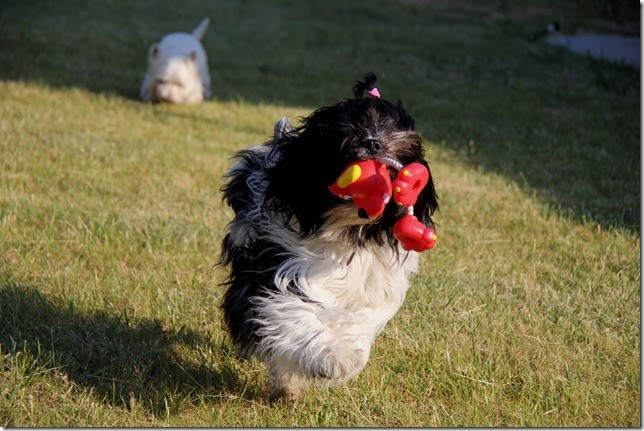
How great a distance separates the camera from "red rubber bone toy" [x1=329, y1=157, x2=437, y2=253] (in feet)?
8.25

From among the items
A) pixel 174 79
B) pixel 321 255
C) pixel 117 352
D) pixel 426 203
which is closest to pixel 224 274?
pixel 117 352

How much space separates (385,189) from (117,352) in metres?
1.53

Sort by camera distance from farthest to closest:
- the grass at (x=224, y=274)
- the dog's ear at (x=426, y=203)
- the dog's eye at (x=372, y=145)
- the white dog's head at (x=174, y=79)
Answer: the white dog's head at (x=174, y=79) → the grass at (x=224, y=274) → the dog's ear at (x=426, y=203) → the dog's eye at (x=372, y=145)

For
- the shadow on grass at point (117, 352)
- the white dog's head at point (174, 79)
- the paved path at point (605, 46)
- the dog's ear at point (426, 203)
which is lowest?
the shadow on grass at point (117, 352)

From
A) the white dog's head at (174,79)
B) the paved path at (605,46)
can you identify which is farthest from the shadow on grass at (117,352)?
the paved path at (605,46)

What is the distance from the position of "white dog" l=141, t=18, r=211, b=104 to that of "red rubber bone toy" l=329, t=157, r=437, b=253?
6040 mm

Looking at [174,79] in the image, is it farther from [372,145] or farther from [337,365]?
[337,365]

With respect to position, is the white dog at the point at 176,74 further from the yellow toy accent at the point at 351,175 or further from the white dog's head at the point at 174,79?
the yellow toy accent at the point at 351,175

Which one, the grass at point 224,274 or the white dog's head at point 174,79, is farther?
the white dog's head at point 174,79

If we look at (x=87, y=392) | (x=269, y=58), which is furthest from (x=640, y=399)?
(x=269, y=58)

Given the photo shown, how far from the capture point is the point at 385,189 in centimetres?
253

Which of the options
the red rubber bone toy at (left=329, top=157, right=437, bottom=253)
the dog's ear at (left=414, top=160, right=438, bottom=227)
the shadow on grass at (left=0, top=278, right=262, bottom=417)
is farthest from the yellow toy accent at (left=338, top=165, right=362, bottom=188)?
the shadow on grass at (left=0, top=278, right=262, bottom=417)

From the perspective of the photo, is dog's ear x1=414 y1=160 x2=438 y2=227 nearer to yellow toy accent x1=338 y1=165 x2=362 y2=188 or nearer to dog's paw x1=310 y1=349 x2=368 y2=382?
yellow toy accent x1=338 y1=165 x2=362 y2=188

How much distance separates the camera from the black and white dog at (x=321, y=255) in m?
2.68
